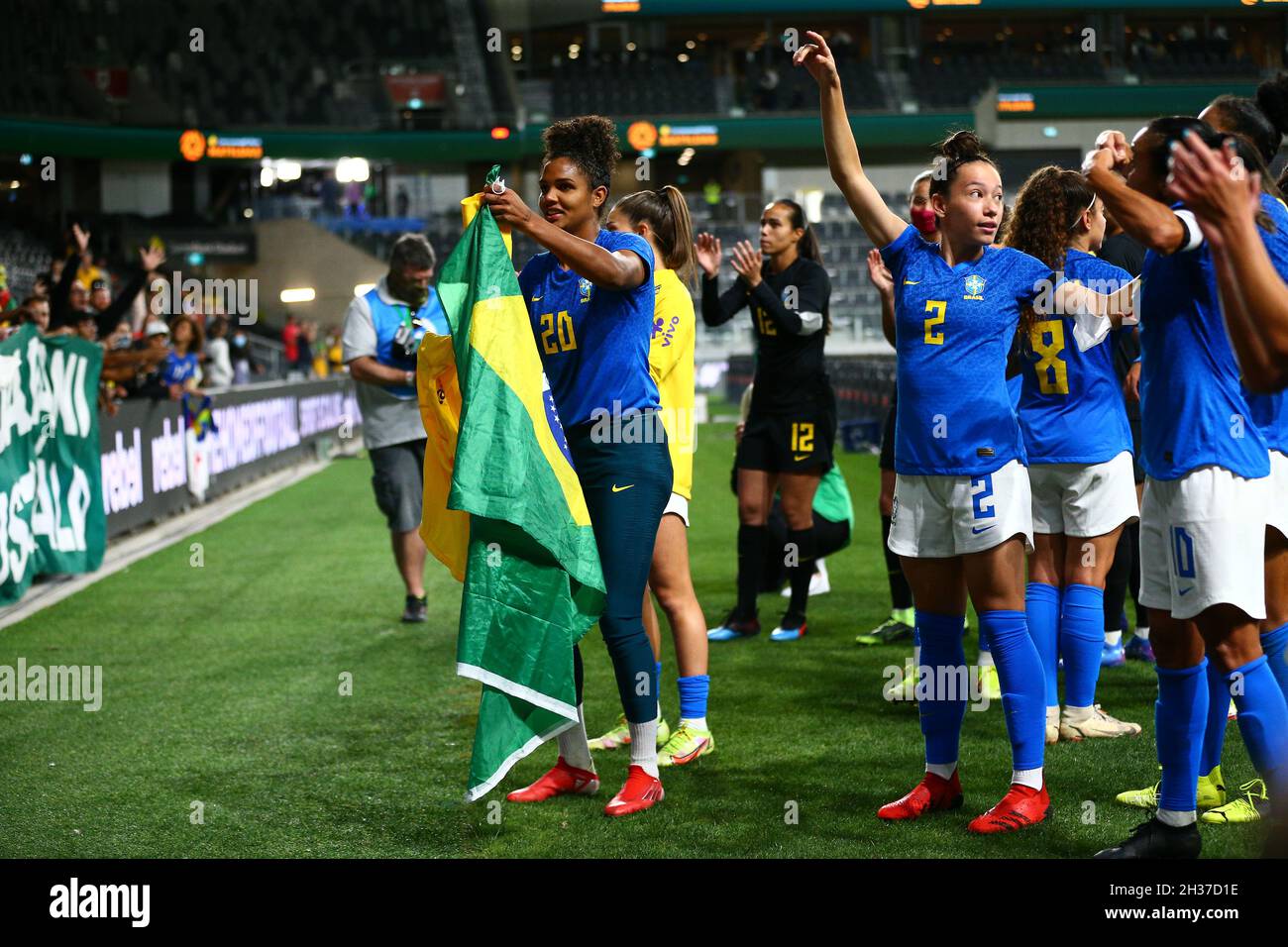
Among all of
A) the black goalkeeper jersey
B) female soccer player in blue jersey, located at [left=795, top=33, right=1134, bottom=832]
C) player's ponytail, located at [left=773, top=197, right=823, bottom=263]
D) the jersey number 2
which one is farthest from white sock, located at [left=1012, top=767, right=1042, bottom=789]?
player's ponytail, located at [left=773, top=197, right=823, bottom=263]

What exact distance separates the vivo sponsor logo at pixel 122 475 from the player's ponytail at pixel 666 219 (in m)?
6.81

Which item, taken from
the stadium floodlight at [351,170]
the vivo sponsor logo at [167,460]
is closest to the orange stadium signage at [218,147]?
the stadium floodlight at [351,170]

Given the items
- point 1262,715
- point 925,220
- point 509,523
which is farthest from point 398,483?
point 1262,715

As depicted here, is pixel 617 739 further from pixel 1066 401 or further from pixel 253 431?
pixel 253 431

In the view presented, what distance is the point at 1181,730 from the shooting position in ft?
12.2

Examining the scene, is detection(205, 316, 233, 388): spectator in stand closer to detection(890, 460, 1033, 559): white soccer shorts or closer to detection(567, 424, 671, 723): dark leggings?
detection(567, 424, 671, 723): dark leggings

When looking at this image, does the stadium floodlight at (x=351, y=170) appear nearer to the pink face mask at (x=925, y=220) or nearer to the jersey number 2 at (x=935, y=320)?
the pink face mask at (x=925, y=220)

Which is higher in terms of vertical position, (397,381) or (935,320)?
(935,320)

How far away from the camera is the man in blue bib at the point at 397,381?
7.96 meters

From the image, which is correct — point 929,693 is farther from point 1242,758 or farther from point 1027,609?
point 1242,758

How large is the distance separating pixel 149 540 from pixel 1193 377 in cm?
1061

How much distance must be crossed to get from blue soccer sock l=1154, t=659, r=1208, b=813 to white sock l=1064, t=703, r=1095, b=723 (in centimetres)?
152

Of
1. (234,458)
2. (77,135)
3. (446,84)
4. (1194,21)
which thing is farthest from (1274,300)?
(1194,21)
